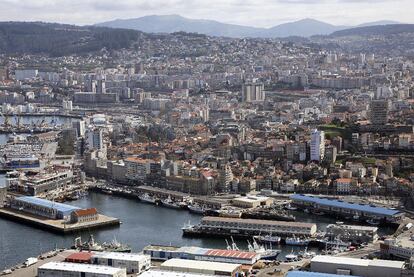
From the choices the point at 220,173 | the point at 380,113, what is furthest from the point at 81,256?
the point at 380,113

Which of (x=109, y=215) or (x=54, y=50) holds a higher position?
(x=54, y=50)

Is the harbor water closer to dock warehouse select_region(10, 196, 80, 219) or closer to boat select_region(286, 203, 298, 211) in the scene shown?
boat select_region(286, 203, 298, 211)

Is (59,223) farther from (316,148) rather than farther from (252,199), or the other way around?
(316,148)

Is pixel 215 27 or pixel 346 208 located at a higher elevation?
Result: pixel 215 27

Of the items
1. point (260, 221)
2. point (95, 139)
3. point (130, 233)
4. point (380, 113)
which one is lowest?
point (130, 233)

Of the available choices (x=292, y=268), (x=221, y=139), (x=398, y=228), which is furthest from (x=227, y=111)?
(x=292, y=268)

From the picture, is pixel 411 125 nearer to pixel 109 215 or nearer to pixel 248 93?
pixel 109 215

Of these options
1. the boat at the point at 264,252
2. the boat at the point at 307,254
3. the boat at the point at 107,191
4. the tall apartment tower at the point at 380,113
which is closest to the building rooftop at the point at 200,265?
the boat at the point at 264,252
